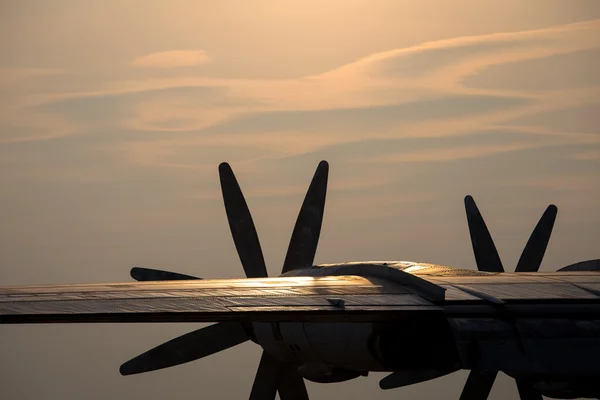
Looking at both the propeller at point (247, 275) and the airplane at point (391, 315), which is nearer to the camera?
the airplane at point (391, 315)

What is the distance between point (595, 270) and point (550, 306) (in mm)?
8500

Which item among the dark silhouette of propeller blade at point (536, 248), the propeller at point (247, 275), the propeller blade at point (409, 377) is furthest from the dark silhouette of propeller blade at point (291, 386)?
the dark silhouette of propeller blade at point (536, 248)

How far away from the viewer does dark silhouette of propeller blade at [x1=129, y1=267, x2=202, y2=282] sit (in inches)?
1099

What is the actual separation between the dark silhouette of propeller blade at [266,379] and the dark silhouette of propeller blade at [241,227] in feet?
14.3

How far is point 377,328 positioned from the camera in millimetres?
19922

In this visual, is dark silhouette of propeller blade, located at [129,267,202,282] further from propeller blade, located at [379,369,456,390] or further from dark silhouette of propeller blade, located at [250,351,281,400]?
propeller blade, located at [379,369,456,390]

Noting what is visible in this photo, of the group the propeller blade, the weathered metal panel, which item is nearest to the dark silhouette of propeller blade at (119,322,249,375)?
the propeller blade

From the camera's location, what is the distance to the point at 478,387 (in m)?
27.5

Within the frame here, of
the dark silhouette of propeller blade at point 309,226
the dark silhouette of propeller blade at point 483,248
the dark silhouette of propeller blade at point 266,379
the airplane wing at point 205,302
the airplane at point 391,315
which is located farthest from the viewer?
the dark silhouette of propeller blade at point 483,248

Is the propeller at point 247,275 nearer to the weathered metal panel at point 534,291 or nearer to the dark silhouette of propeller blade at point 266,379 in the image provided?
the dark silhouette of propeller blade at point 266,379

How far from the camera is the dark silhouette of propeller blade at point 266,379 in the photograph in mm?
24969

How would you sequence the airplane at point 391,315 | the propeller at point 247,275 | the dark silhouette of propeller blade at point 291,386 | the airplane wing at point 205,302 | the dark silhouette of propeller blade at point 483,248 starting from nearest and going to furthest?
1. the airplane wing at point 205,302
2. the airplane at point 391,315
3. the propeller at point 247,275
4. the dark silhouette of propeller blade at point 291,386
5. the dark silhouette of propeller blade at point 483,248

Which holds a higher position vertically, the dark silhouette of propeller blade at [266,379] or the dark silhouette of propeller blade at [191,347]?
the dark silhouette of propeller blade at [191,347]

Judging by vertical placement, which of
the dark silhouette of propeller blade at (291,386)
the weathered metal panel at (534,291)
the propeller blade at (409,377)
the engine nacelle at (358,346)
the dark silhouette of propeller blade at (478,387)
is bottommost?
the dark silhouette of propeller blade at (478,387)
